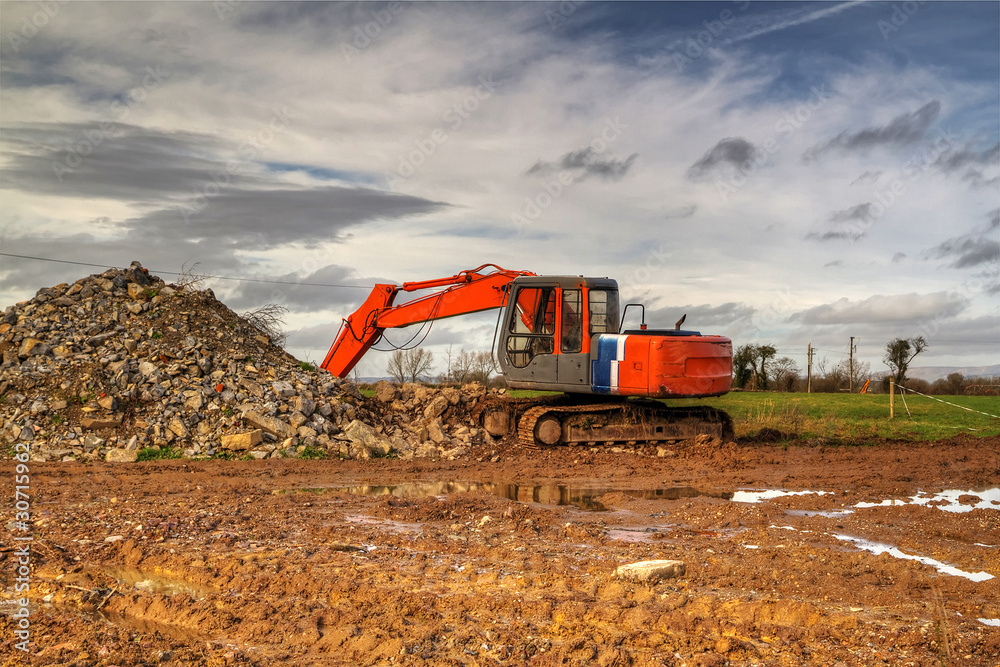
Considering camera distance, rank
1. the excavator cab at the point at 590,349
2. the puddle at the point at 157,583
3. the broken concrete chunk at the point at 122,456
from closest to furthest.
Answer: the puddle at the point at 157,583
the broken concrete chunk at the point at 122,456
the excavator cab at the point at 590,349

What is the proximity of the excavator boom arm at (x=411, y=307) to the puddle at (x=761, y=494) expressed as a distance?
606 centimetres

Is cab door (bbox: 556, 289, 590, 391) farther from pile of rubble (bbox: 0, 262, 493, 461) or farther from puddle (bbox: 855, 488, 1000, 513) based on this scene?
puddle (bbox: 855, 488, 1000, 513)

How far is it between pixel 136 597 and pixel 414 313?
10588mm

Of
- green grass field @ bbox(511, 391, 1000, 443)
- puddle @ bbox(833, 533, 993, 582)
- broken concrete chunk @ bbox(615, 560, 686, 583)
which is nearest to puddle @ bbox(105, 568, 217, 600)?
broken concrete chunk @ bbox(615, 560, 686, 583)

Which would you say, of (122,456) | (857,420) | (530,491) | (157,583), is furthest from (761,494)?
(857,420)

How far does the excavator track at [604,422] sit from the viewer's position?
1480 centimetres

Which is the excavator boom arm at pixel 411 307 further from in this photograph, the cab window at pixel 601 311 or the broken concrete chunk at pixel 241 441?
the broken concrete chunk at pixel 241 441

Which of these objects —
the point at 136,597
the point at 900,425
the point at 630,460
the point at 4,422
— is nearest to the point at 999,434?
the point at 900,425

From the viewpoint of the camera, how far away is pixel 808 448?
15891 mm

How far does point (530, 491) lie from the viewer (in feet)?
36.4

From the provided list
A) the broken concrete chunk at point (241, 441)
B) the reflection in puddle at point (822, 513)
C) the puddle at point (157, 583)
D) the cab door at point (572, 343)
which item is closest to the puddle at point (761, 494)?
the reflection in puddle at point (822, 513)

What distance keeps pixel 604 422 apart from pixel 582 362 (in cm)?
154

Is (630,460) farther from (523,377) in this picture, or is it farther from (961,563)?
(961,563)

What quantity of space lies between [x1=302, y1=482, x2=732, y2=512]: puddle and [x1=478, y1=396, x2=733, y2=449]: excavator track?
10.6ft
